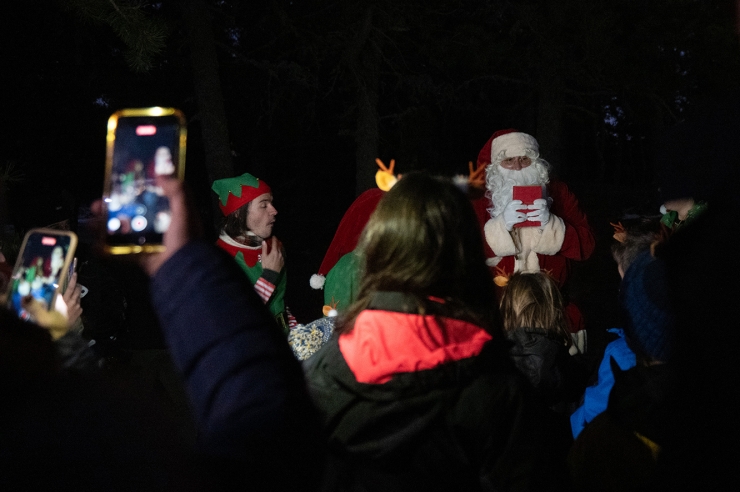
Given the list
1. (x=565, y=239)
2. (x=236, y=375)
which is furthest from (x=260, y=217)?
(x=236, y=375)

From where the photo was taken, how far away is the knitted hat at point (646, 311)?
177 centimetres

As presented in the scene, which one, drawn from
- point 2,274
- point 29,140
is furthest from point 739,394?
point 29,140

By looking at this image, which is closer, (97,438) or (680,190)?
(97,438)

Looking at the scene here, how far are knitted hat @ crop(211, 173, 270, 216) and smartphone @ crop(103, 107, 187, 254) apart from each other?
7.29ft

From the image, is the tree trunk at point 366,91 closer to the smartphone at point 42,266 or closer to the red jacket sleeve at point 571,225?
the red jacket sleeve at point 571,225

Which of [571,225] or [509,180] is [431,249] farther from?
[571,225]

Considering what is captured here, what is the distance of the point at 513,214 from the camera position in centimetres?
369

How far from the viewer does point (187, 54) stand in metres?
10.3

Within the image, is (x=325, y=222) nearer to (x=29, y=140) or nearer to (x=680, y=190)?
(x=29, y=140)

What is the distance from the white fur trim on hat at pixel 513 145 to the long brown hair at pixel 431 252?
2324 mm

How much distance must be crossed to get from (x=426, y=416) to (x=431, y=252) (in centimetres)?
43

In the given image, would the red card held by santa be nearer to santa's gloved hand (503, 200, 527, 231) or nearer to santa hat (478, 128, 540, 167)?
santa's gloved hand (503, 200, 527, 231)

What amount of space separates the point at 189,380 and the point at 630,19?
10.3m

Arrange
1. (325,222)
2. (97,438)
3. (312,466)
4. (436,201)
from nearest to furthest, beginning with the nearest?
(97,438), (312,466), (436,201), (325,222)
